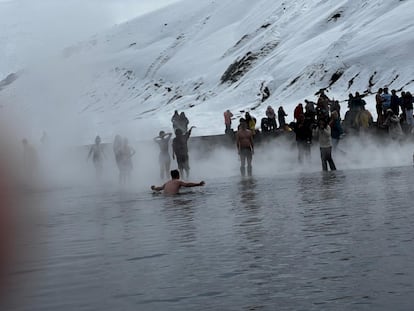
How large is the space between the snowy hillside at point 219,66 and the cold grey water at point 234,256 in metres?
3.42

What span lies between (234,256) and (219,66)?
10212 centimetres

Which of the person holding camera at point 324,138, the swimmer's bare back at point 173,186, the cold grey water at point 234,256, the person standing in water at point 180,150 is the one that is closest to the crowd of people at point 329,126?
the person holding camera at point 324,138

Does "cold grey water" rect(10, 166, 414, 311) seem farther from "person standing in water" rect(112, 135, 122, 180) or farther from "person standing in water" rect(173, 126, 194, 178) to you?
"person standing in water" rect(112, 135, 122, 180)

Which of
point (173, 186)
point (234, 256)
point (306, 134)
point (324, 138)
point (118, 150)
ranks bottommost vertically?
point (234, 256)

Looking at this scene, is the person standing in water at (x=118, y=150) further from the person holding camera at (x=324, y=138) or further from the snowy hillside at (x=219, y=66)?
the person holding camera at (x=324, y=138)

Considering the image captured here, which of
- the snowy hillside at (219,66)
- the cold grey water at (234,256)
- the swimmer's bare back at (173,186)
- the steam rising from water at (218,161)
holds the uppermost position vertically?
the snowy hillside at (219,66)

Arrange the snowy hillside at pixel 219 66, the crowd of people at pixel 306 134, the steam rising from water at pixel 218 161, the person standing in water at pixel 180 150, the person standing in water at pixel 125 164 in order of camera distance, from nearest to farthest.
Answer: the crowd of people at pixel 306 134
the person standing in water at pixel 180 150
the steam rising from water at pixel 218 161
the person standing in water at pixel 125 164
the snowy hillside at pixel 219 66

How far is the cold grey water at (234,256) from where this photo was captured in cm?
684

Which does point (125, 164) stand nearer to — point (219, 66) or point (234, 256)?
point (234, 256)

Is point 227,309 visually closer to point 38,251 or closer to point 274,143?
point 38,251

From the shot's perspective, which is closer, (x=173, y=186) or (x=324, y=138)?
(x=173, y=186)

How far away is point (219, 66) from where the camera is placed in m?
110

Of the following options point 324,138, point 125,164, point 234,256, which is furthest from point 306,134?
point 234,256

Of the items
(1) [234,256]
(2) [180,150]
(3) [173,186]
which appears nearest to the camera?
(1) [234,256]
